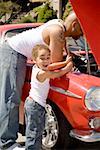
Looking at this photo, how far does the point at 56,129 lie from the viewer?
490cm

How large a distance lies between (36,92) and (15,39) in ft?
2.63

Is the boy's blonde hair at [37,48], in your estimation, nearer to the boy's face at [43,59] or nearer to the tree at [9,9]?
the boy's face at [43,59]

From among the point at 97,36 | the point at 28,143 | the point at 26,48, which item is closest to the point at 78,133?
the point at 28,143

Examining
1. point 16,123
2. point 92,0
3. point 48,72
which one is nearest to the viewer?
point 92,0

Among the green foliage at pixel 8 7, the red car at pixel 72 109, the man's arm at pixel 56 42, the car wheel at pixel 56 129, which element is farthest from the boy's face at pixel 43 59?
the green foliage at pixel 8 7

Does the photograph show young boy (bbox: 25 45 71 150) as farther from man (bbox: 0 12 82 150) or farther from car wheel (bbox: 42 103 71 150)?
car wheel (bbox: 42 103 71 150)

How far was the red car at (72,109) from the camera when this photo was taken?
4535mm

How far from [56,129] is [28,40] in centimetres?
102

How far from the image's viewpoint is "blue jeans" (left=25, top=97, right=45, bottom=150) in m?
4.19

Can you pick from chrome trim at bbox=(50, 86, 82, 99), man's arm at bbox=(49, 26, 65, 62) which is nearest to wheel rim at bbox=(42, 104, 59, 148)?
chrome trim at bbox=(50, 86, 82, 99)

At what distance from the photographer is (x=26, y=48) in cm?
469

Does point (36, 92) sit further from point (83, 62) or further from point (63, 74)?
point (83, 62)

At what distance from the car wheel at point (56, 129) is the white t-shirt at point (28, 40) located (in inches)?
25.8

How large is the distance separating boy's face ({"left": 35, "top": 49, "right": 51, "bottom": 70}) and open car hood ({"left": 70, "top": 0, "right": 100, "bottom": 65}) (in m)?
0.83
